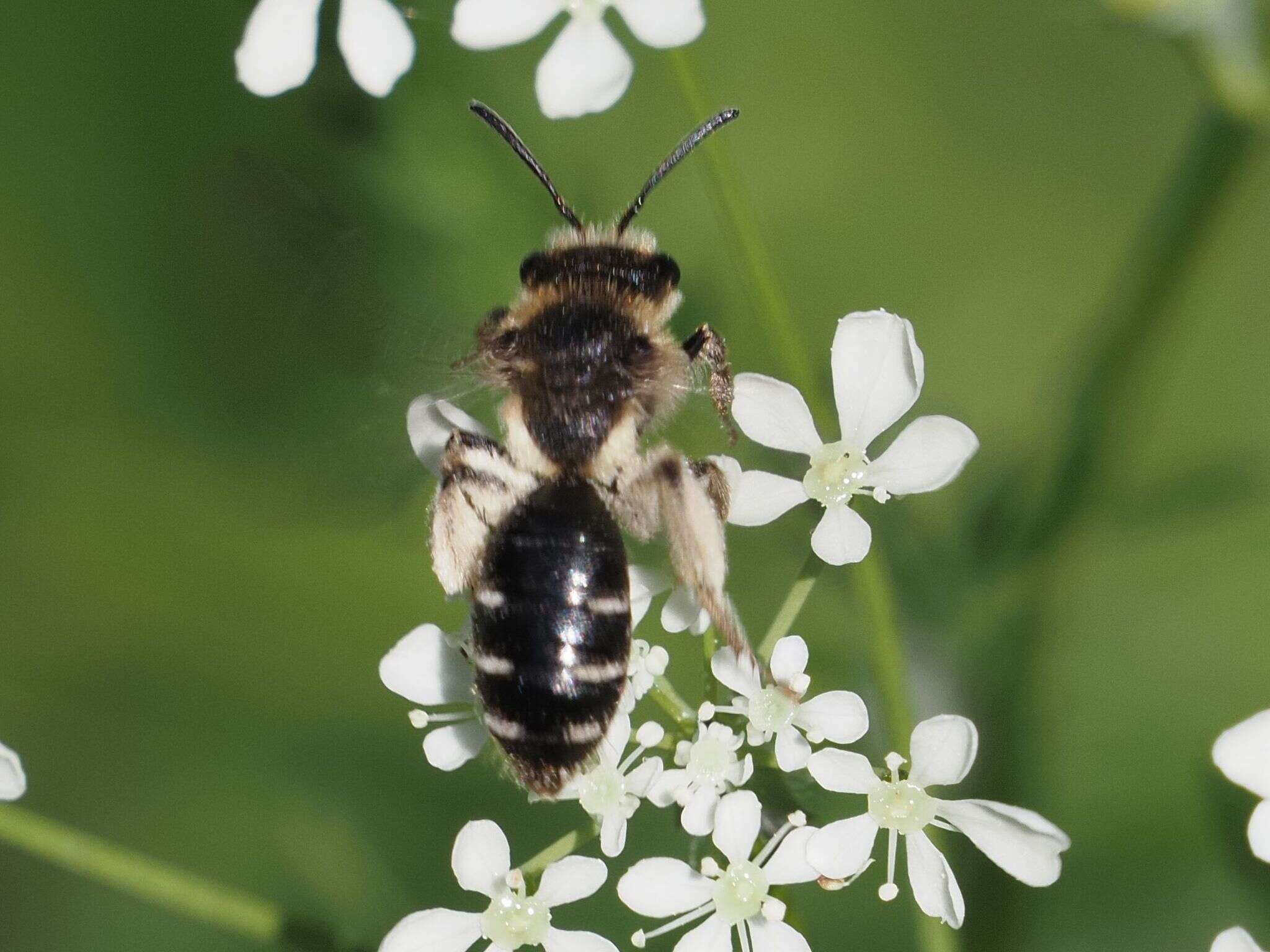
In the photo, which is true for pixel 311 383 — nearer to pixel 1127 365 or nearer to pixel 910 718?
pixel 910 718

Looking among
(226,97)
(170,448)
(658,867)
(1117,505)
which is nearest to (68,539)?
(170,448)

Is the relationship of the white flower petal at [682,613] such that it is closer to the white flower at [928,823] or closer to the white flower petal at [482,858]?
the white flower at [928,823]

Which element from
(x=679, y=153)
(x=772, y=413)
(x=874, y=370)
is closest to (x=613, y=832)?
(x=772, y=413)

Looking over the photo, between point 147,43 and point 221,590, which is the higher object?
point 147,43

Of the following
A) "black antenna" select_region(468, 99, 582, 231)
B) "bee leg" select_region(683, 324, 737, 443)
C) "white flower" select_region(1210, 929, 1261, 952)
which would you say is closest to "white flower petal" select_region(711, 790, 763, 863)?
"bee leg" select_region(683, 324, 737, 443)

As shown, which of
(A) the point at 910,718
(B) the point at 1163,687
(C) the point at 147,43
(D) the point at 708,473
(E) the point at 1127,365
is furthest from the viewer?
(C) the point at 147,43
